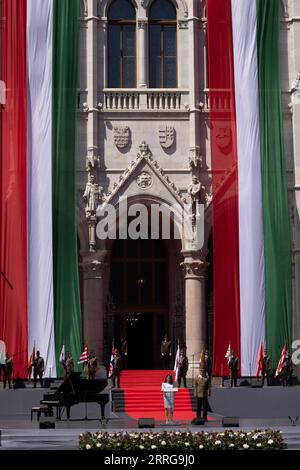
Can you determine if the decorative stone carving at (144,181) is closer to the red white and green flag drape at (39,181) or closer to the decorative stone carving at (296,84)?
the red white and green flag drape at (39,181)

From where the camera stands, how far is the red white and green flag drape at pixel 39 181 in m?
36.5

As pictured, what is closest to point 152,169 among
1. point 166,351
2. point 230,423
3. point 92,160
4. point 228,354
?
point 92,160

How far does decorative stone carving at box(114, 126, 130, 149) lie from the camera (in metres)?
40.3

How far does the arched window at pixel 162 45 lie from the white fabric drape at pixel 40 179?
5102mm

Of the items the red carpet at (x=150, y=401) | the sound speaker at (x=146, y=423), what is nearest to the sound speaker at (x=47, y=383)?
the red carpet at (x=150, y=401)

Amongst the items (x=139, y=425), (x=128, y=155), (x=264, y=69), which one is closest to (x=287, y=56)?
(x=264, y=69)

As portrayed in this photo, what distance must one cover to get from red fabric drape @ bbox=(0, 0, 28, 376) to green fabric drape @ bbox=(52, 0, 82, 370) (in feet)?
3.79

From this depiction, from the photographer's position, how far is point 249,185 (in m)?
37.6

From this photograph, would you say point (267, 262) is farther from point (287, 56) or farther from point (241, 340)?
point (287, 56)

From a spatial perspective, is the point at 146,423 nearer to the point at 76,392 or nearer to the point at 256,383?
the point at 76,392

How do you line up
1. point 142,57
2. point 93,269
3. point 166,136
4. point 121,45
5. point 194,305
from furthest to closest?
point 121,45, point 142,57, point 166,136, point 93,269, point 194,305

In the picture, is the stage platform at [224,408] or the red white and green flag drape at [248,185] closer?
the stage platform at [224,408]

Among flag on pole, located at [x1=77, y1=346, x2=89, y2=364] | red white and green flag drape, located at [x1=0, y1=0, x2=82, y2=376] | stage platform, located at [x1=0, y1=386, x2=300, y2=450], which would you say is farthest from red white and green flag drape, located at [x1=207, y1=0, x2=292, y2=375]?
red white and green flag drape, located at [x1=0, y1=0, x2=82, y2=376]

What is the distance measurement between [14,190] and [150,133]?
253 inches
